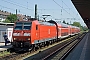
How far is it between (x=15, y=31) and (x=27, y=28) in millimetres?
1166

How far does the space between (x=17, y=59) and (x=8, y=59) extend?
743mm

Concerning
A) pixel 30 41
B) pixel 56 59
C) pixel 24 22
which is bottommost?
pixel 56 59

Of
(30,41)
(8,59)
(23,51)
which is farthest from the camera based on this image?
(23,51)

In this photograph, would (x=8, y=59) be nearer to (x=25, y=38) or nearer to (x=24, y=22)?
(x=25, y=38)

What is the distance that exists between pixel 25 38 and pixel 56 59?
4289 millimetres

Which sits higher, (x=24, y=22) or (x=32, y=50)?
(x=24, y=22)

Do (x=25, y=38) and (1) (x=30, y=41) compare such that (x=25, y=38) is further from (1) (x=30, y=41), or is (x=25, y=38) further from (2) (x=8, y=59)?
(2) (x=8, y=59)

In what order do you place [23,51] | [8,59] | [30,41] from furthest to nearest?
[23,51]
[30,41]
[8,59]

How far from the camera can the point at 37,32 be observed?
71.0 ft

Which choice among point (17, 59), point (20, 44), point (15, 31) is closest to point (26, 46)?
point (20, 44)

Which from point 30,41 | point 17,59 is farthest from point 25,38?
point 17,59

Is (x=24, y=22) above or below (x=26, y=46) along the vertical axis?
above

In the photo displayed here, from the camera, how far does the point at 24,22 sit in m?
20.3

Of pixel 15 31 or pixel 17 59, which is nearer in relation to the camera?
pixel 17 59
